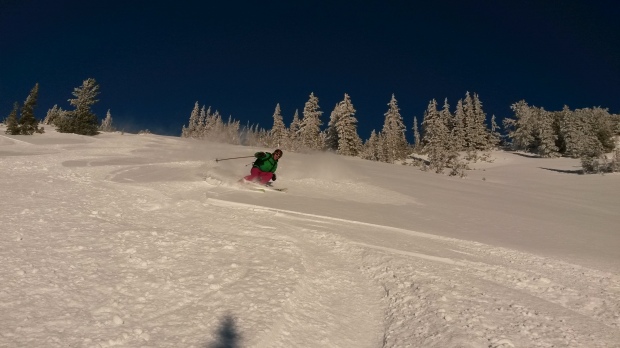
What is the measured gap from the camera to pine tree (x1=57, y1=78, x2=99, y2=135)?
3462cm

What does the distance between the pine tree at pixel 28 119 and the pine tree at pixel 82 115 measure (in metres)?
3.16

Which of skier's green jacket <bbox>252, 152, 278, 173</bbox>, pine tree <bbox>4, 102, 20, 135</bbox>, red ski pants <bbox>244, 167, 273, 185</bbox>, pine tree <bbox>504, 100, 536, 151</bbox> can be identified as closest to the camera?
red ski pants <bbox>244, 167, 273, 185</bbox>

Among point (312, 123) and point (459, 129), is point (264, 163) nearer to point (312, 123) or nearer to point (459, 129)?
point (312, 123)

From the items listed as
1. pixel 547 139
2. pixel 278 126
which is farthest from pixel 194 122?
pixel 547 139

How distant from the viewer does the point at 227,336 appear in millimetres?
4055

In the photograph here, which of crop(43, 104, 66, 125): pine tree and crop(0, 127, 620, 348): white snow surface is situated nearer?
crop(0, 127, 620, 348): white snow surface

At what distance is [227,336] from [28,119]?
35789 mm

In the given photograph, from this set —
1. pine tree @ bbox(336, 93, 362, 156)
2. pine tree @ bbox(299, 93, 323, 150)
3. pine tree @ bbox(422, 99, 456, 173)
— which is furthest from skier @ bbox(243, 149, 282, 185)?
pine tree @ bbox(299, 93, 323, 150)

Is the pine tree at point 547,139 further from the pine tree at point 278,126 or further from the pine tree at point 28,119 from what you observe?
the pine tree at point 28,119

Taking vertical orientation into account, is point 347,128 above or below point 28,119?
above

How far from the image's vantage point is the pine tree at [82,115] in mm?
34625

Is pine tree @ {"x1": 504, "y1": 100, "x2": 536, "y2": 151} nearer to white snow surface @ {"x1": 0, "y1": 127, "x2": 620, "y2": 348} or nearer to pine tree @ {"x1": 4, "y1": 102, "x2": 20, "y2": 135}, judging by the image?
white snow surface @ {"x1": 0, "y1": 127, "x2": 620, "y2": 348}

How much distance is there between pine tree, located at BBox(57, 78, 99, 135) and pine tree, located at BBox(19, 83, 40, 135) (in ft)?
10.4

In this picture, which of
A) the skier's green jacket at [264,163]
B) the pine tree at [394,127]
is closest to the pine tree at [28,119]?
the skier's green jacket at [264,163]
